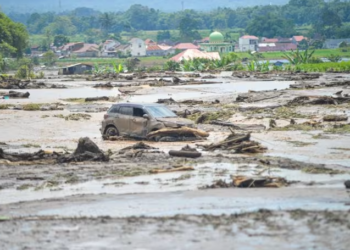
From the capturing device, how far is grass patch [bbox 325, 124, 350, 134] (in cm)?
3177

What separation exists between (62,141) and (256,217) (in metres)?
16.8

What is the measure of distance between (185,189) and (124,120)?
11.6 m

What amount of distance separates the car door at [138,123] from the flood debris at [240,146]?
386cm

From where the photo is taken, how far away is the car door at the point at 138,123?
101ft

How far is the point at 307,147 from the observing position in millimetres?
27750

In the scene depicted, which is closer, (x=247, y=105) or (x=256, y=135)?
(x=256, y=135)

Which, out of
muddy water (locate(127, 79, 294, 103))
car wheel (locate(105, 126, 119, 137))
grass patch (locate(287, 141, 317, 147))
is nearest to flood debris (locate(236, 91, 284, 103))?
muddy water (locate(127, 79, 294, 103))

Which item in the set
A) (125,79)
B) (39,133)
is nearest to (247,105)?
(39,133)

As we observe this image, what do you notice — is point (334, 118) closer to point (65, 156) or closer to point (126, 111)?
point (126, 111)

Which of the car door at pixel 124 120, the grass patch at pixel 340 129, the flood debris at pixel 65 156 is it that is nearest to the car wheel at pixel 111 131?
the car door at pixel 124 120

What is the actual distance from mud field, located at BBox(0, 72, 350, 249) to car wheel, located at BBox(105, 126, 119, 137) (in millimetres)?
358

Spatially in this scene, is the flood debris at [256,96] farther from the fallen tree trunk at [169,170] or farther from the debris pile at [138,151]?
the fallen tree trunk at [169,170]

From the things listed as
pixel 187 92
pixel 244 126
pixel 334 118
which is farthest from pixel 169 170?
pixel 187 92

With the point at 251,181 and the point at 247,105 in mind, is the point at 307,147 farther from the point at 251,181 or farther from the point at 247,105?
the point at 247,105
